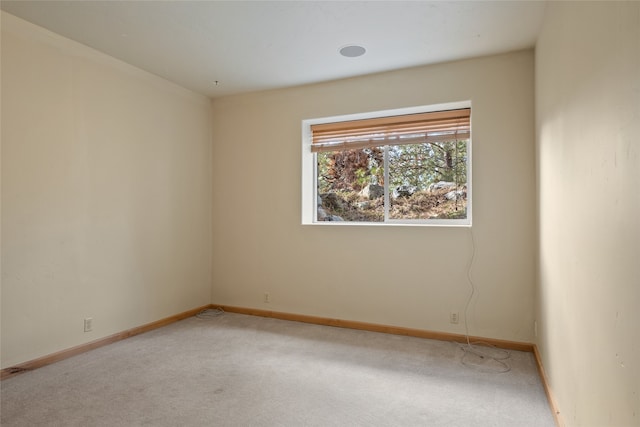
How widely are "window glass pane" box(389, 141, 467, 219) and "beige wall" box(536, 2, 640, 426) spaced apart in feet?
3.97

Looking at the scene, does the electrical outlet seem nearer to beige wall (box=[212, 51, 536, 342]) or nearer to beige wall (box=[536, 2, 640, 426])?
beige wall (box=[212, 51, 536, 342])

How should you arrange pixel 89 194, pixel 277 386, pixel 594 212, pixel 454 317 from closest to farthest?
pixel 594 212
pixel 277 386
pixel 89 194
pixel 454 317

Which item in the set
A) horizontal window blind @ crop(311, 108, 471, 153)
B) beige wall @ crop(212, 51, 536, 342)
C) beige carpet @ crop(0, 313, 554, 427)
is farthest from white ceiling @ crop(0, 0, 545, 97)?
beige carpet @ crop(0, 313, 554, 427)

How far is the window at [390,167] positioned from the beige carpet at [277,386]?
1.24 meters

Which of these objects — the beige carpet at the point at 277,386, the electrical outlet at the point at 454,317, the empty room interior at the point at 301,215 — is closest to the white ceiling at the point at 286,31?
the empty room interior at the point at 301,215

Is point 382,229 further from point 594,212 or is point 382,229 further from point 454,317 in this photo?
point 594,212

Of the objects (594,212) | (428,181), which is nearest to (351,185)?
(428,181)

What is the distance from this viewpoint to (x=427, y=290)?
11.4 ft

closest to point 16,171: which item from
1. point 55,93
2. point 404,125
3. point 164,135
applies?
point 55,93

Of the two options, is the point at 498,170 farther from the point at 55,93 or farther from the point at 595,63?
the point at 55,93

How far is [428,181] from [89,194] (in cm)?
303

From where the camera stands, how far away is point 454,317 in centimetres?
336

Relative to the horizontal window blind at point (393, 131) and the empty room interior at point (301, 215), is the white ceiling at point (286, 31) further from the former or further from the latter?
the horizontal window blind at point (393, 131)

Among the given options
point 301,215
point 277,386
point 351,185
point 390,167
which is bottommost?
point 277,386
